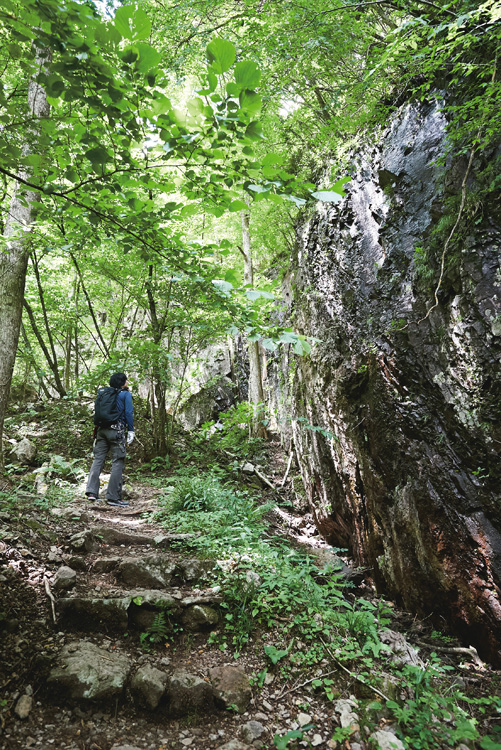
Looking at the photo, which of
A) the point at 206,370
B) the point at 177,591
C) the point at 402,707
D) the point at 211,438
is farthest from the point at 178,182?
the point at 206,370

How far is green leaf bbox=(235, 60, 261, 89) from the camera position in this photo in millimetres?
1564

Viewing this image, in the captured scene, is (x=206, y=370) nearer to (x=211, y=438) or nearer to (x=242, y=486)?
(x=211, y=438)

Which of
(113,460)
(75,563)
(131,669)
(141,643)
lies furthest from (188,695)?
(113,460)

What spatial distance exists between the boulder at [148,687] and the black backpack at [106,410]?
14.1 ft

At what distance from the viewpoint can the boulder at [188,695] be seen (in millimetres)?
2469

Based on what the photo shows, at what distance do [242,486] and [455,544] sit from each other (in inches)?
194

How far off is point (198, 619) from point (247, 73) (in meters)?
3.88

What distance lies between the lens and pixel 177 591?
347 cm

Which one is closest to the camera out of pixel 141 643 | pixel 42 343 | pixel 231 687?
pixel 231 687

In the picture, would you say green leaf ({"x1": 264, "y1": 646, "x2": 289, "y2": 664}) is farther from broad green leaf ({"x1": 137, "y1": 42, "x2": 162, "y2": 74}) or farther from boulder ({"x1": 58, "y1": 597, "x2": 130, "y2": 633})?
broad green leaf ({"x1": 137, "y1": 42, "x2": 162, "y2": 74})

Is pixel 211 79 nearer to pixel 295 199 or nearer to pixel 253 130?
pixel 253 130

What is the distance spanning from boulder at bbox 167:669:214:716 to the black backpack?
4.37 metres

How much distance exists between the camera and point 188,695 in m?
2.51

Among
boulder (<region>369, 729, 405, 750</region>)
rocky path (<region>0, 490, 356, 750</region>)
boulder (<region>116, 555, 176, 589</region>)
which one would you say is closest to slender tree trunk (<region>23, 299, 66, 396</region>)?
rocky path (<region>0, 490, 356, 750</region>)
